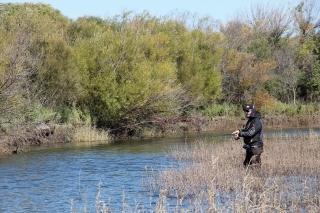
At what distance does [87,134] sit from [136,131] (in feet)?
16.1

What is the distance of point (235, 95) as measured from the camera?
181 ft

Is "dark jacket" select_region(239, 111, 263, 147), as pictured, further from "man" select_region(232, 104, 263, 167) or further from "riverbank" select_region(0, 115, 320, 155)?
"riverbank" select_region(0, 115, 320, 155)

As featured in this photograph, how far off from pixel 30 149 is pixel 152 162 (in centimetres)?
811

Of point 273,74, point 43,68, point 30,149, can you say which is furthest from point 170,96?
point 273,74

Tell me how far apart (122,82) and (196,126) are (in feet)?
27.8

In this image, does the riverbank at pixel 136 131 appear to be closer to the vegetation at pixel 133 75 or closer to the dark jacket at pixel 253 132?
the vegetation at pixel 133 75

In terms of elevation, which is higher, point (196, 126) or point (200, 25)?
point (200, 25)

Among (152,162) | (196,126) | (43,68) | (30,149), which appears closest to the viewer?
(152,162)

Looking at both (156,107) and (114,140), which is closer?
(114,140)

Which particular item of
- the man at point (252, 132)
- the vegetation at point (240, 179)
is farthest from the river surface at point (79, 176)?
the man at point (252, 132)

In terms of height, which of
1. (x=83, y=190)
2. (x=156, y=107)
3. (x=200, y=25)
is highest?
(x=200, y=25)

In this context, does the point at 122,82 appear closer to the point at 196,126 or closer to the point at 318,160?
the point at 196,126

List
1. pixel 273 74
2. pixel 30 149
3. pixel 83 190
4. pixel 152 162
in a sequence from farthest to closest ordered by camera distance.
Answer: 1. pixel 273 74
2. pixel 30 149
3. pixel 152 162
4. pixel 83 190

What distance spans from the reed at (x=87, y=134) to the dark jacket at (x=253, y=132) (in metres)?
19.7
